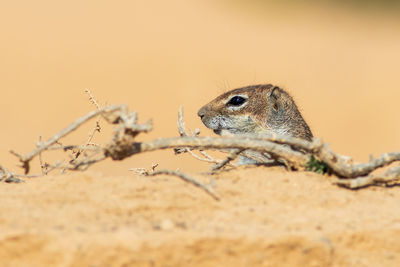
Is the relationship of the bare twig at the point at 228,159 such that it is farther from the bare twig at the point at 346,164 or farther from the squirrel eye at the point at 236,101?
the squirrel eye at the point at 236,101

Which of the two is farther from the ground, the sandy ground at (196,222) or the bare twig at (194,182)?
the bare twig at (194,182)

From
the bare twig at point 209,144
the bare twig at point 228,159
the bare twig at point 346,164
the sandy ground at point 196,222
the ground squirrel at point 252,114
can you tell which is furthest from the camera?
the ground squirrel at point 252,114

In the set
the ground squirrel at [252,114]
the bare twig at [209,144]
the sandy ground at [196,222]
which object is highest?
the ground squirrel at [252,114]

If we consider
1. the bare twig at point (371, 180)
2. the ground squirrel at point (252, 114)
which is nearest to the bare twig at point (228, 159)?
the bare twig at point (371, 180)

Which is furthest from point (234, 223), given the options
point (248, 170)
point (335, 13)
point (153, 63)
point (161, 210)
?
point (335, 13)

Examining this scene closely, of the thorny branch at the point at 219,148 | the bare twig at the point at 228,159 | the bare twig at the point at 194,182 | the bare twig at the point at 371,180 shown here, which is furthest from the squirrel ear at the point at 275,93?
the bare twig at the point at 194,182

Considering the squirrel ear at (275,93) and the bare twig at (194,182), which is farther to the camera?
the squirrel ear at (275,93)

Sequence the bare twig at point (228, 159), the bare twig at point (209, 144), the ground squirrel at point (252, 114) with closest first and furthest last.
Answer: the bare twig at point (209, 144) < the bare twig at point (228, 159) < the ground squirrel at point (252, 114)

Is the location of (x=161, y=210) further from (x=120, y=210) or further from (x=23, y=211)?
(x=23, y=211)

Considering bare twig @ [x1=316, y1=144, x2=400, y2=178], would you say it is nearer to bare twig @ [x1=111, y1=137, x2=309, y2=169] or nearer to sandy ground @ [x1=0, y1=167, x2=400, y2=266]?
sandy ground @ [x1=0, y1=167, x2=400, y2=266]

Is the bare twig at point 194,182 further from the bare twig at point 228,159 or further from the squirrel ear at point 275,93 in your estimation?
the squirrel ear at point 275,93
